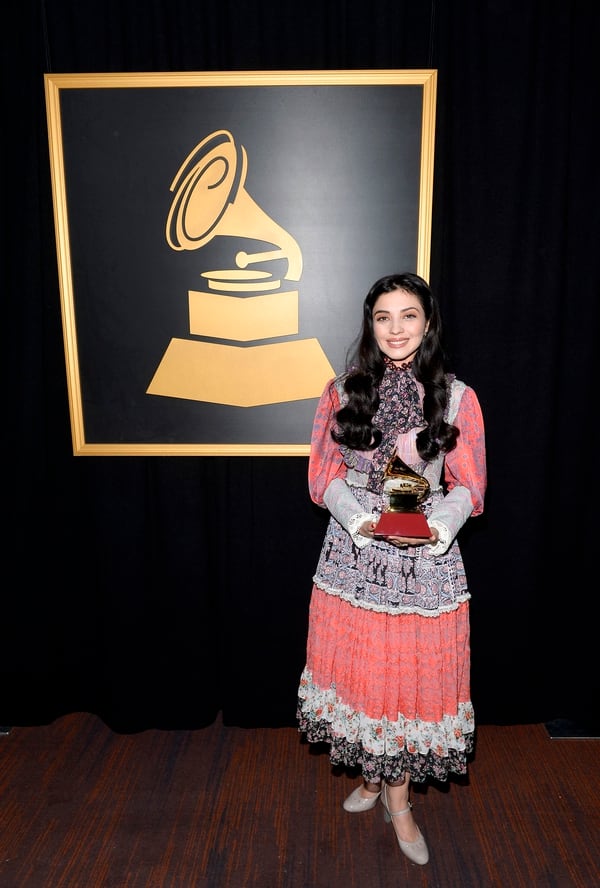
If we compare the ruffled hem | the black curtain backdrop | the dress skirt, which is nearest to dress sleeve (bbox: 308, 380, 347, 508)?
the dress skirt

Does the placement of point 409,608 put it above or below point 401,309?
below

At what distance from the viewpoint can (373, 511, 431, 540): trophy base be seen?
1703 millimetres

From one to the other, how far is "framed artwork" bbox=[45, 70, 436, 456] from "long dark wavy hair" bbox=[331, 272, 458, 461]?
1.09ft

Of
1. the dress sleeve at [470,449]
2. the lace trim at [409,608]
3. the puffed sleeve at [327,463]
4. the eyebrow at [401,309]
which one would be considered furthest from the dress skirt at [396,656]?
the eyebrow at [401,309]

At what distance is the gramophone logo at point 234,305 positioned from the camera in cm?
222

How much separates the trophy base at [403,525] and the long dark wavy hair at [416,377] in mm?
220

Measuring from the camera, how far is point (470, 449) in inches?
76.3

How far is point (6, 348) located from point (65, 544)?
795mm

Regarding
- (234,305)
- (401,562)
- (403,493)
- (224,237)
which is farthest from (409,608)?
(224,237)

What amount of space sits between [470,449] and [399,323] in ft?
1.42

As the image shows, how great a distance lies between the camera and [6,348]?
2.44m

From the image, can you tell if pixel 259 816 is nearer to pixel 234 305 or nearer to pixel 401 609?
pixel 401 609

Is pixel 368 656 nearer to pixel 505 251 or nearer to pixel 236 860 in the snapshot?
pixel 236 860

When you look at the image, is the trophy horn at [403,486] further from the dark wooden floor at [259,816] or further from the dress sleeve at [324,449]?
the dark wooden floor at [259,816]
